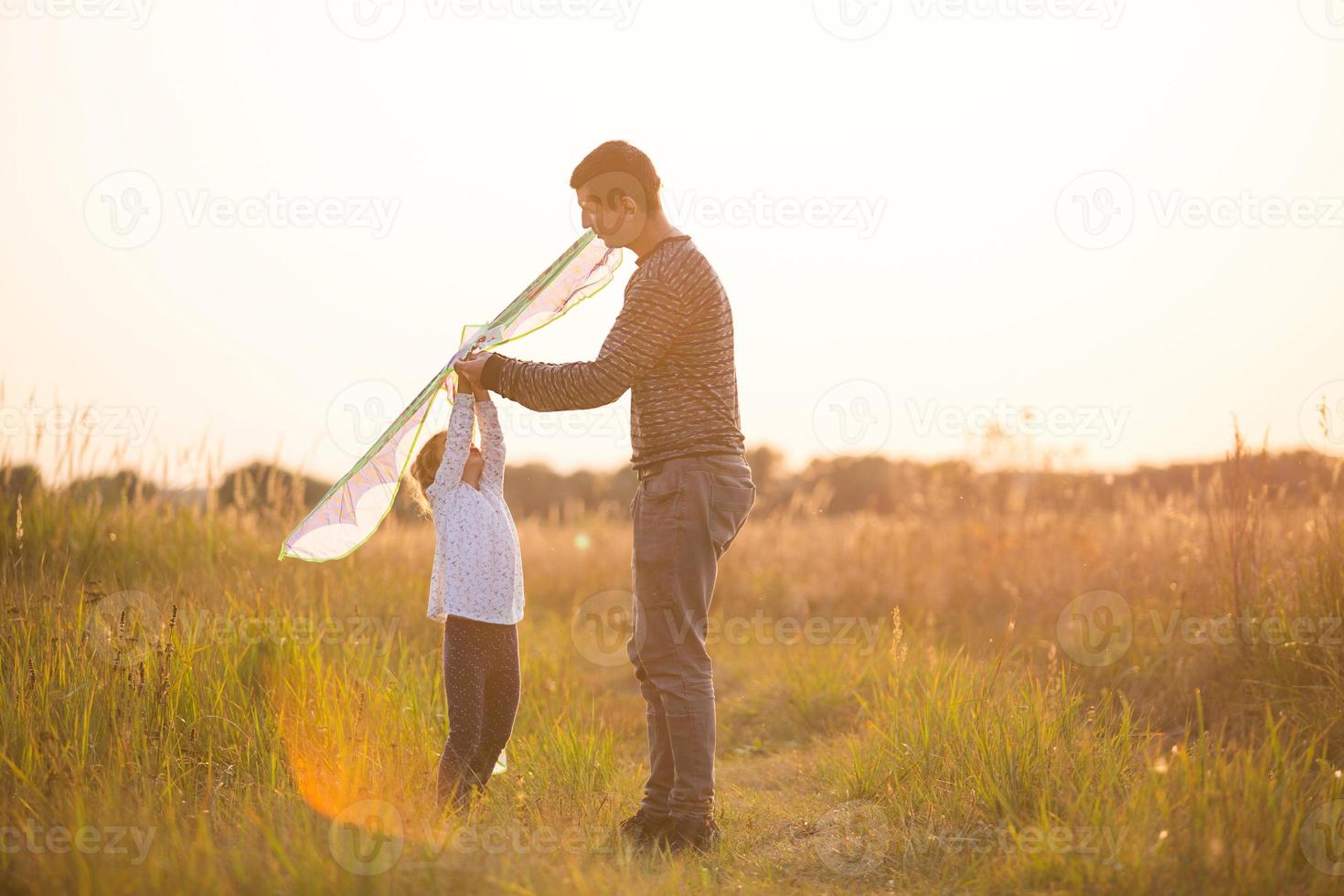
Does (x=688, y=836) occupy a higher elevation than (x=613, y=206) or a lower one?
lower

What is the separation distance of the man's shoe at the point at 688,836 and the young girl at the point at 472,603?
2.45 feet

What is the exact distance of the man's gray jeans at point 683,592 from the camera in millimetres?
3838

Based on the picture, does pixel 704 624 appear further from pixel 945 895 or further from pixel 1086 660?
pixel 1086 660

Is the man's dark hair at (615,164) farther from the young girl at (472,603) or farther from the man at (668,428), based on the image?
the young girl at (472,603)

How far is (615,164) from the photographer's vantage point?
3.87m

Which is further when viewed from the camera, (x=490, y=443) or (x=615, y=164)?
(x=490, y=443)

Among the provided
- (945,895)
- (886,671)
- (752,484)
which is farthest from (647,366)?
(886,671)

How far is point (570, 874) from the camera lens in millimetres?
3340

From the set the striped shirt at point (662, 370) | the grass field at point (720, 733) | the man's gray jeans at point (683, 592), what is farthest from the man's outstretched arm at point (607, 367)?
the grass field at point (720, 733)

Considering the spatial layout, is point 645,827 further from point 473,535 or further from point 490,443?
point 490,443

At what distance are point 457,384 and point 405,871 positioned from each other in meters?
1.86

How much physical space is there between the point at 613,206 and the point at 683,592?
149 cm

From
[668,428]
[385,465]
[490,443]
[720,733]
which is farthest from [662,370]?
[720,733]

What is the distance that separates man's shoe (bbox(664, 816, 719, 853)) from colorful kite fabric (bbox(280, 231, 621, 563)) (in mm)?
1707
